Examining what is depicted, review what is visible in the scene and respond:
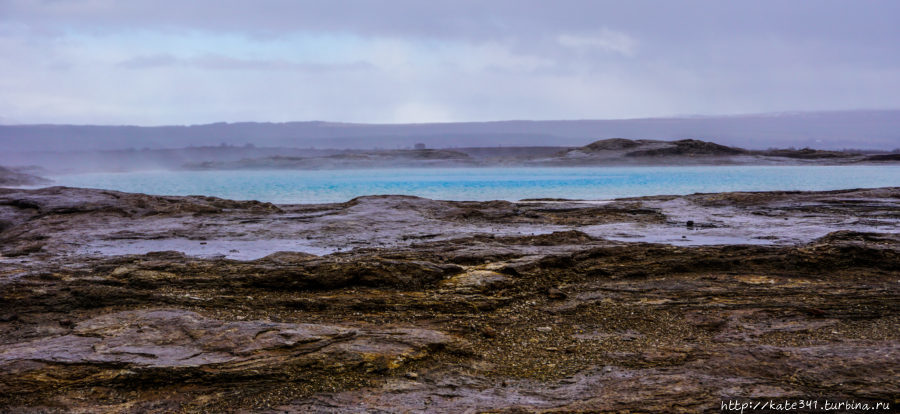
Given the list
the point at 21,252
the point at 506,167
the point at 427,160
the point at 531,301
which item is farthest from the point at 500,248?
the point at 427,160

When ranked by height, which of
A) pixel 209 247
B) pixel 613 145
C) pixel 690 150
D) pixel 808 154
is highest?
pixel 613 145

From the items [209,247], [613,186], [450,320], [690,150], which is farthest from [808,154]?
[450,320]

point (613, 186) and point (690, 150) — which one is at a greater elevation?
point (690, 150)

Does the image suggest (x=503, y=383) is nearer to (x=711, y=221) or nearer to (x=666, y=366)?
(x=666, y=366)

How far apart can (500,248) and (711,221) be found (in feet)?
16.1

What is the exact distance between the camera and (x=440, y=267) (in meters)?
7.41

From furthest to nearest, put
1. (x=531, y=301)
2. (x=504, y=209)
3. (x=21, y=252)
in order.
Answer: (x=504, y=209), (x=21, y=252), (x=531, y=301)

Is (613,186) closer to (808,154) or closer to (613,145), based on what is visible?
(613,145)

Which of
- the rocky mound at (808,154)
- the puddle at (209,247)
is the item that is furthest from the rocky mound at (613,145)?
the puddle at (209,247)

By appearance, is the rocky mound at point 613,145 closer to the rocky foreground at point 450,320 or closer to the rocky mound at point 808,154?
the rocky mound at point 808,154

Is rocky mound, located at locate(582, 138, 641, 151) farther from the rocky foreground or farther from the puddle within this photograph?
the puddle

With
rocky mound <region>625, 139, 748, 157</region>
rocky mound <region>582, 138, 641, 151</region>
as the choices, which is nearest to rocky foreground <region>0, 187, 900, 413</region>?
rocky mound <region>625, 139, 748, 157</region>

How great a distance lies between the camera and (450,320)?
20.1 feet

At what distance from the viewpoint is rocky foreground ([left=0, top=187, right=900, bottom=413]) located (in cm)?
466
